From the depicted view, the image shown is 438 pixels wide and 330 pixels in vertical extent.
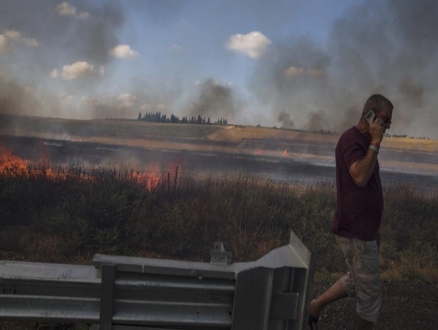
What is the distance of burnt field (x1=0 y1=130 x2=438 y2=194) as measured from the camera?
5.84 meters

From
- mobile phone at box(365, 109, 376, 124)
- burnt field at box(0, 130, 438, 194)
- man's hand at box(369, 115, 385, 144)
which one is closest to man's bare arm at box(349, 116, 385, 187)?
man's hand at box(369, 115, 385, 144)

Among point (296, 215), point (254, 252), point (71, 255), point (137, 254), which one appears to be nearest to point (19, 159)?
point (71, 255)

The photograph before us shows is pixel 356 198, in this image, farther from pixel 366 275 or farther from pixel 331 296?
pixel 331 296

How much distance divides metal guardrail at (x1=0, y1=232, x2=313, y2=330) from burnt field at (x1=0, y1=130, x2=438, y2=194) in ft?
12.5

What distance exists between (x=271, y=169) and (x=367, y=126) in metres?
3.20

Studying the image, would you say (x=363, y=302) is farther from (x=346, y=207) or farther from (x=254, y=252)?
(x=254, y=252)

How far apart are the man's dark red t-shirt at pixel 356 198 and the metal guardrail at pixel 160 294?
1.28 m

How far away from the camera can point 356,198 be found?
3.37m

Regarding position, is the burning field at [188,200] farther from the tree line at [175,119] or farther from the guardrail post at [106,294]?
the guardrail post at [106,294]

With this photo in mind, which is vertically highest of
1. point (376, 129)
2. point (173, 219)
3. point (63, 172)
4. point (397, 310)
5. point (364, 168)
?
point (376, 129)

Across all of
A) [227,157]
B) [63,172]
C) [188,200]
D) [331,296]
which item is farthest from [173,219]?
[331,296]

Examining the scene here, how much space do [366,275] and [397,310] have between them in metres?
1.74

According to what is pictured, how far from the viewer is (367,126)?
3.47 meters

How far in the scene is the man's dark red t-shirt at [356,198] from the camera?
3.35m
